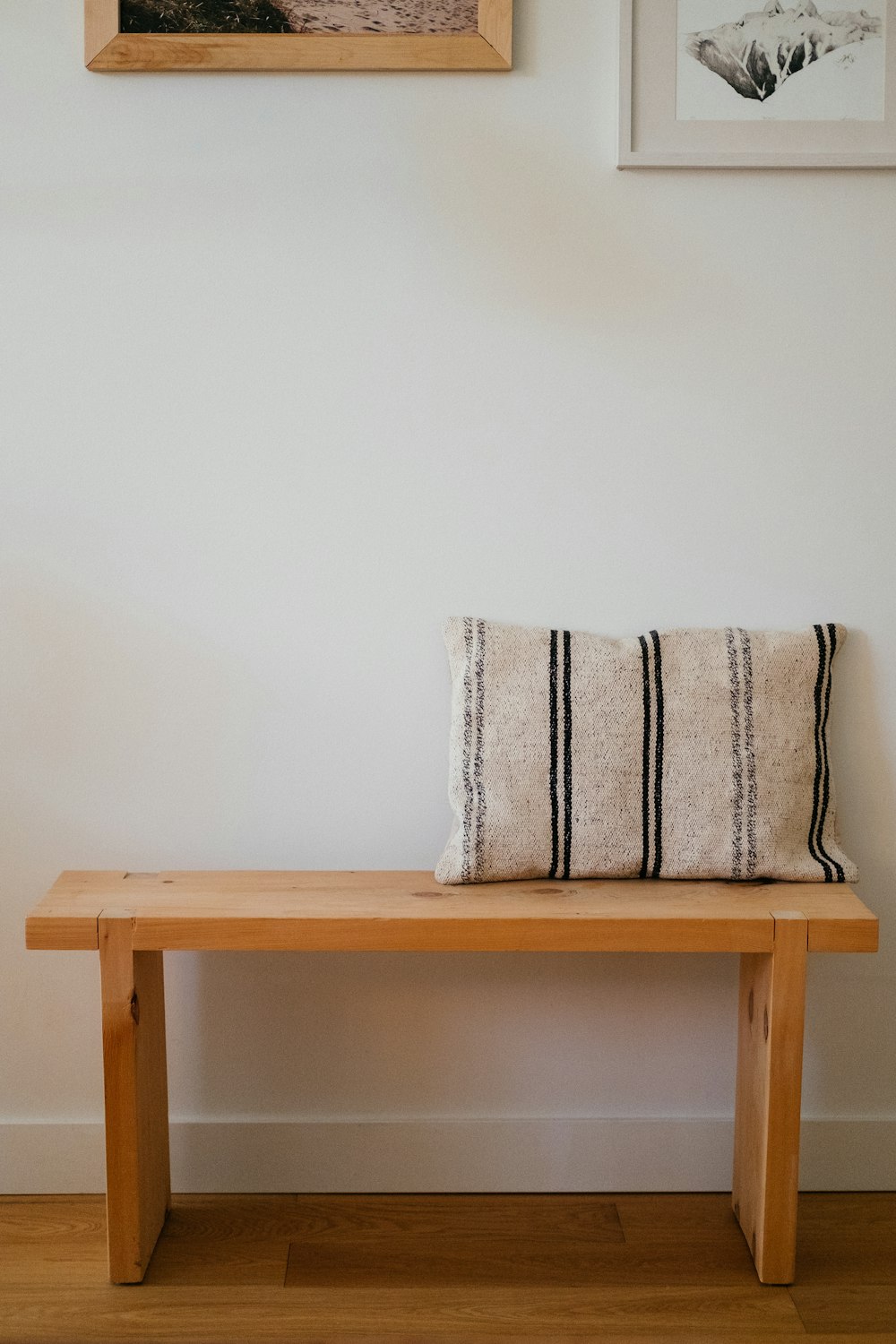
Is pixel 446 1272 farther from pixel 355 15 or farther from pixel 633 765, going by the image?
pixel 355 15

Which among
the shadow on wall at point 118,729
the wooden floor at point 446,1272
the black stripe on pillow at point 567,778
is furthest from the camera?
the shadow on wall at point 118,729

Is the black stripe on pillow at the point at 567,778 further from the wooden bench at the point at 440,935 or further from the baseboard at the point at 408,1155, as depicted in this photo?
the baseboard at the point at 408,1155

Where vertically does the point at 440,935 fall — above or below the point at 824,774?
below

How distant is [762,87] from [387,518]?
→ 82 cm

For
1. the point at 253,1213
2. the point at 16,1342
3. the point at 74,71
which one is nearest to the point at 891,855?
the point at 253,1213

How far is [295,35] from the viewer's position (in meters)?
1.52

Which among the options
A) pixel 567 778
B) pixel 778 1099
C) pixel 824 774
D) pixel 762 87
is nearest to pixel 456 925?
pixel 567 778

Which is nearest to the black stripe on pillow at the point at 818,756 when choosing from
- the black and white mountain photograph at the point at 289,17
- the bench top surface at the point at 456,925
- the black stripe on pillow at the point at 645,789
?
the bench top surface at the point at 456,925

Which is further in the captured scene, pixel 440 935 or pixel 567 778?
pixel 567 778

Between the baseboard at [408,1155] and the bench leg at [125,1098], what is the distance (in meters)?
0.22

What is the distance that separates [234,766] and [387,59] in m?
1.05

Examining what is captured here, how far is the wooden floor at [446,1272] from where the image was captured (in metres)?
1.37

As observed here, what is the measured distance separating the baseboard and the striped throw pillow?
0.46m

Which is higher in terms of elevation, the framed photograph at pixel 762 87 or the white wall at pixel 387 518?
the framed photograph at pixel 762 87
